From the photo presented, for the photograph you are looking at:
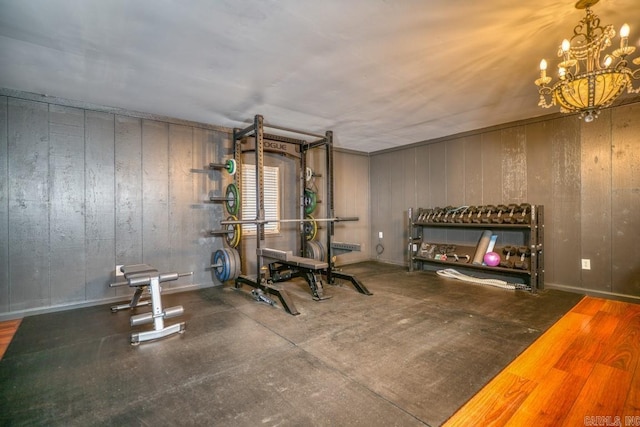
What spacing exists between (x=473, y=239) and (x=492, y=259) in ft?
2.10

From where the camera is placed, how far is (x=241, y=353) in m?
2.31

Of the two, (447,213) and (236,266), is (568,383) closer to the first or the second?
(447,213)

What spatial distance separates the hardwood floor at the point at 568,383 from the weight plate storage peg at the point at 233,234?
2390 mm

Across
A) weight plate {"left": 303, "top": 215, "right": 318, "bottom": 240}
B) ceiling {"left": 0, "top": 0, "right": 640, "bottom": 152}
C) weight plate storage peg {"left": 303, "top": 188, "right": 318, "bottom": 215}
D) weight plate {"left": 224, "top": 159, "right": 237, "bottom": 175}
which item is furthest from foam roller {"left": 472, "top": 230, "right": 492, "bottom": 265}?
weight plate {"left": 224, "top": 159, "right": 237, "bottom": 175}

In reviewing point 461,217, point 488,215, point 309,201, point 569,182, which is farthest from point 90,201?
point 569,182

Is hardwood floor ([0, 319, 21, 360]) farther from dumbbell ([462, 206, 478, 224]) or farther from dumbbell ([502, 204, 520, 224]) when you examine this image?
dumbbell ([502, 204, 520, 224])

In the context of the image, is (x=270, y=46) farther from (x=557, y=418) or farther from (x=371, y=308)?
(x=557, y=418)

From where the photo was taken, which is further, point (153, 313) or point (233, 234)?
point (233, 234)

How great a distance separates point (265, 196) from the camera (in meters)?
4.95

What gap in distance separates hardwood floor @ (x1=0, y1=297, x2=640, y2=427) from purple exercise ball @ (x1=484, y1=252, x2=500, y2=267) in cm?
145

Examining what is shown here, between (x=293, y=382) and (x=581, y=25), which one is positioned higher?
(x=581, y=25)

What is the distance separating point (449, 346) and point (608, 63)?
2.27 meters

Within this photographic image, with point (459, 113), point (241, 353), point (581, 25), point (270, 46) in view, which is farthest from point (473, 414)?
point (459, 113)

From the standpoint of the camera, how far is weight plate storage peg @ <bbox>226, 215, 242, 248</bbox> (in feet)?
14.0
